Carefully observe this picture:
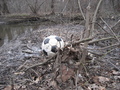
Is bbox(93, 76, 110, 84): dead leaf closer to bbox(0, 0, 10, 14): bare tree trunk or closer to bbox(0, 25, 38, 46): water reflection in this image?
bbox(0, 25, 38, 46): water reflection

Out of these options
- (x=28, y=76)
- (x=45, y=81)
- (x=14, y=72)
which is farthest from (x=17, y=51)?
(x=45, y=81)

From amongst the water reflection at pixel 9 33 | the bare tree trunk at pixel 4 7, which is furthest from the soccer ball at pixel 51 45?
the bare tree trunk at pixel 4 7

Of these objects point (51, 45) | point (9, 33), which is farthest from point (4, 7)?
point (51, 45)

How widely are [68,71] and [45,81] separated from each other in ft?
1.75

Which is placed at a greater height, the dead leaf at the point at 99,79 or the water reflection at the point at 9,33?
the water reflection at the point at 9,33

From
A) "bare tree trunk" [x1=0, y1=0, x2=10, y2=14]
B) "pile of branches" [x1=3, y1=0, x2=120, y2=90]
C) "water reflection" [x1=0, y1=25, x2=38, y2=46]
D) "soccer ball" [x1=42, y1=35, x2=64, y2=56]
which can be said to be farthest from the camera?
"bare tree trunk" [x1=0, y1=0, x2=10, y2=14]

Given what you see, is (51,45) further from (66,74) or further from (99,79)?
(99,79)

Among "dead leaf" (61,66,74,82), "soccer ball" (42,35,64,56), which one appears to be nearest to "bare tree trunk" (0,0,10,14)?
"soccer ball" (42,35,64,56)

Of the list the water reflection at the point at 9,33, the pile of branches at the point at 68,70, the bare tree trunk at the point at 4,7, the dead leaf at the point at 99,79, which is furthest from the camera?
the bare tree trunk at the point at 4,7

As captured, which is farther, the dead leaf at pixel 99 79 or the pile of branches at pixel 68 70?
the dead leaf at pixel 99 79

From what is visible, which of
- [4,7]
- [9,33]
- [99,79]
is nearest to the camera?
[99,79]

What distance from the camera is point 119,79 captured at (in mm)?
2891

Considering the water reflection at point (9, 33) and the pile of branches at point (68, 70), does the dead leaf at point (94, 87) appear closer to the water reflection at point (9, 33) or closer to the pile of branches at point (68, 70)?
the pile of branches at point (68, 70)

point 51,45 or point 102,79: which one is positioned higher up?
point 51,45
